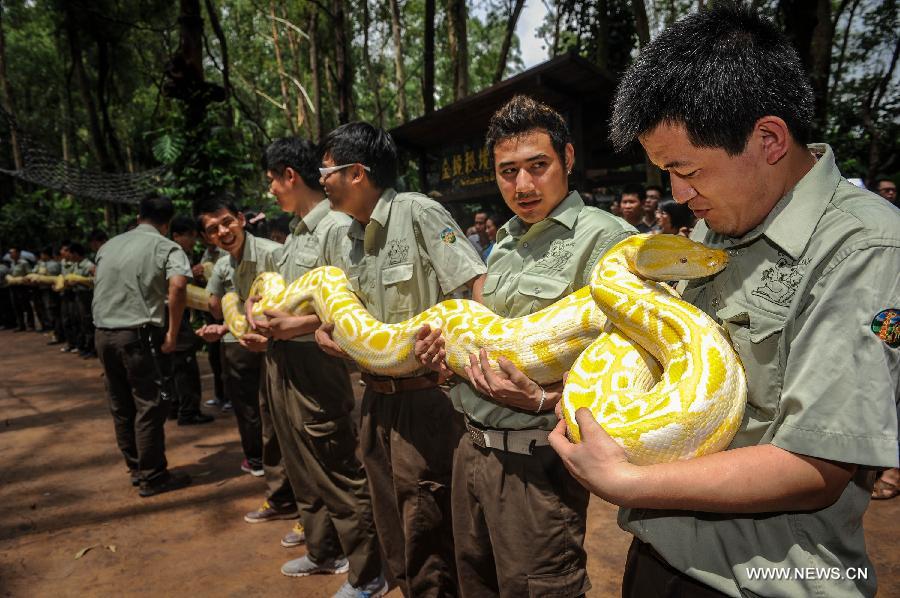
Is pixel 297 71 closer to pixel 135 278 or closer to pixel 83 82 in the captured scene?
pixel 83 82

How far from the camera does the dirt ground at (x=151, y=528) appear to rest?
4.10 meters

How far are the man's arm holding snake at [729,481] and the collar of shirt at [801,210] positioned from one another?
0.47 meters

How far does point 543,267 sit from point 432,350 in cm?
67

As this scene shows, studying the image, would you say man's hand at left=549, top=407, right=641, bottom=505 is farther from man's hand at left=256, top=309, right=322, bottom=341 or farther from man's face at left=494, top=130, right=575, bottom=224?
man's hand at left=256, top=309, right=322, bottom=341

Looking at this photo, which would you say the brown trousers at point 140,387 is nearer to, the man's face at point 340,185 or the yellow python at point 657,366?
the man's face at point 340,185

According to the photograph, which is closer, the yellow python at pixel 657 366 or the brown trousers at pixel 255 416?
the yellow python at pixel 657 366

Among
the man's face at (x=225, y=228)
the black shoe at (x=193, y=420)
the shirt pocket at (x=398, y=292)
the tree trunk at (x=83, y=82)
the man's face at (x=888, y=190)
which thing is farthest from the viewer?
the tree trunk at (x=83, y=82)

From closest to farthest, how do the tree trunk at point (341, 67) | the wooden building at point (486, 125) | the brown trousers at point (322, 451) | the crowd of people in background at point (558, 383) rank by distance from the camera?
the crowd of people in background at point (558, 383) < the brown trousers at point (322, 451) < the wooden building at point (486, 125) < the tree trunk at point (341, 67)

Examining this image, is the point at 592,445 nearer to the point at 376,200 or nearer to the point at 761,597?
the point at 761,597

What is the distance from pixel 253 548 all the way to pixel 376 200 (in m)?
3.09

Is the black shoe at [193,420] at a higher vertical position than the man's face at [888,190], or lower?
lower

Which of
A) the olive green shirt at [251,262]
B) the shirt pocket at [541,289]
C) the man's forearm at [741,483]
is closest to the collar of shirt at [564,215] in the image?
the shirt pocket at [541,289]

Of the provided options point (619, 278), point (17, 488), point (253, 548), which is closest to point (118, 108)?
point (17, 488)

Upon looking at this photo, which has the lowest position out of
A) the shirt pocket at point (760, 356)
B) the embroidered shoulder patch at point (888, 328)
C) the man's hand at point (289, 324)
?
the man's hand at point (289, 324)
